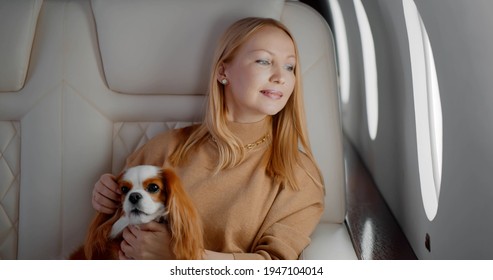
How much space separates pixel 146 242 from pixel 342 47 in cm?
306

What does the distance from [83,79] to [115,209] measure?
0.44 meters

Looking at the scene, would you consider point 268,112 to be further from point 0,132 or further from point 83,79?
point 0,132

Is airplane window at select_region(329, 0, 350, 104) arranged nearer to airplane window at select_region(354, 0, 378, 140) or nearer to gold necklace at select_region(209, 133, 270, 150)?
airplane window at select_region(354, 0, 378, 140)

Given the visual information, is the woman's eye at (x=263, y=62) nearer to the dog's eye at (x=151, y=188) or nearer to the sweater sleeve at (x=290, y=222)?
the sweater sleeve at (x=290, y=222)

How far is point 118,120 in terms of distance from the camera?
1.84m

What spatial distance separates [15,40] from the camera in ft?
5.85

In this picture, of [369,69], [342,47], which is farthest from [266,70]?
[342,47]

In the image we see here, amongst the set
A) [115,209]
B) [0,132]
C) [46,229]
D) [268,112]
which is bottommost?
[46,229]

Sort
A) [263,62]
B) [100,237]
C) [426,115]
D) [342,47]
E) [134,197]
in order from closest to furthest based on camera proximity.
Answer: [134,197] → [100,237] → [263,62] → [426,115] → [342,47]

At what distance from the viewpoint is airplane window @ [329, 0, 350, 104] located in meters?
4.02

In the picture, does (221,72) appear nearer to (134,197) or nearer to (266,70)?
(266,70)

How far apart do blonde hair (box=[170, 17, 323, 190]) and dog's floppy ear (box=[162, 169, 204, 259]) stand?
0.20 m

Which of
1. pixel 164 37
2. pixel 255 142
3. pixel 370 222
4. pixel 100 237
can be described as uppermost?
pixel 164 37
